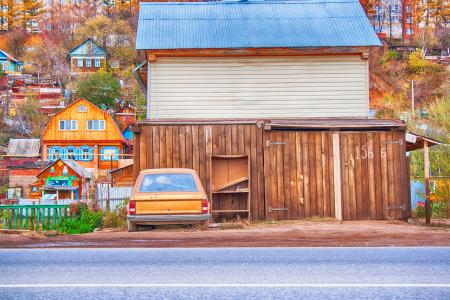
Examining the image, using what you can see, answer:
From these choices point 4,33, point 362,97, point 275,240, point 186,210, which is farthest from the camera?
point 4,33

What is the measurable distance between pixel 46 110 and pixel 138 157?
69.2 meters

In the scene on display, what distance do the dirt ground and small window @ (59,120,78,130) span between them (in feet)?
169

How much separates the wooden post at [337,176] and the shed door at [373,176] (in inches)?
5.2

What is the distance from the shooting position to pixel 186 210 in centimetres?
1390

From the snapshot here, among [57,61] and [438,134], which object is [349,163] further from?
[57,61]

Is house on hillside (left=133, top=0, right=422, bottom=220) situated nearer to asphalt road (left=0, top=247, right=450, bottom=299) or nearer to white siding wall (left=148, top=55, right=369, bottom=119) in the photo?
white siding wall (left=148, top=55, right=369, bottom=119)

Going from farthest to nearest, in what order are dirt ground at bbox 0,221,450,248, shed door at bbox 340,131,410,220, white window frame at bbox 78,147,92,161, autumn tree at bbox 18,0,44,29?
autumn tree at bbox 18,0,44,29 < white window frame at bbox 78,147,92,161 < shed door at bbox 340,131,410,220 < dirt ground at bbox 0,221,450,248

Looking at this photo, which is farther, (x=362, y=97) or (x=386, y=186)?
(x=362, y=97)

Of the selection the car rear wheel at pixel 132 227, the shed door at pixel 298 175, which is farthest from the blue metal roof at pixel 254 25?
the car rear wheel at pixel 132 227

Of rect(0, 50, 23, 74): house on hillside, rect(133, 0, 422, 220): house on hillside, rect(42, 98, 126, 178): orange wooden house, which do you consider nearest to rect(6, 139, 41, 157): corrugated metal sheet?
rect(42, 98, 126, 178): orange wooden house

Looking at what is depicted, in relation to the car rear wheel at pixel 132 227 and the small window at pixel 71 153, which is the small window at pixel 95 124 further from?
the car rear wheel at pixel 132 227

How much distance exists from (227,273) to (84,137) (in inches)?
2353

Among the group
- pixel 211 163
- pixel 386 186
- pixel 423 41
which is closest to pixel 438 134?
pixel 386 186

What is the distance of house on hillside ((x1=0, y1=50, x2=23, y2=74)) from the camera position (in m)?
97.3
